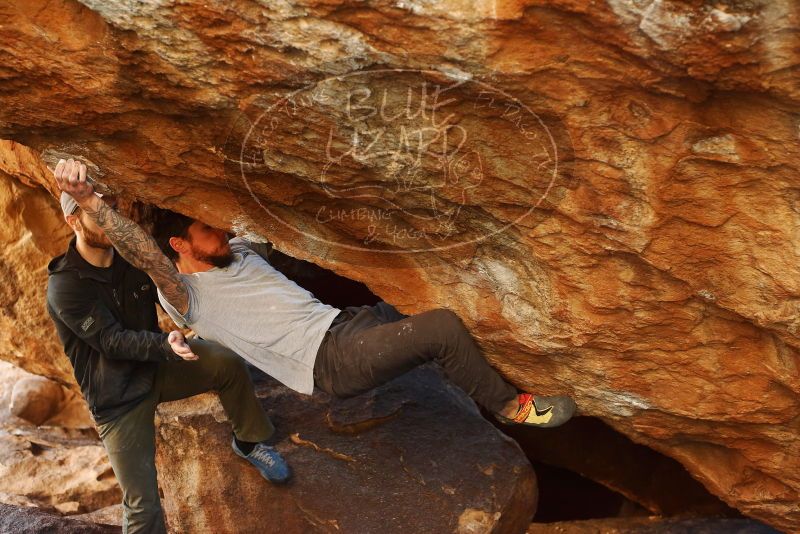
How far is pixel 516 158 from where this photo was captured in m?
3.16

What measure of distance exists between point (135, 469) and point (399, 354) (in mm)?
1404

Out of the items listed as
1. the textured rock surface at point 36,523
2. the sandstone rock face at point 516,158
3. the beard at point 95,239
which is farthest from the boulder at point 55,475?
the sandstone rock face at point 516,158

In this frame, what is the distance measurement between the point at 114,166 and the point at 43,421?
395 cm

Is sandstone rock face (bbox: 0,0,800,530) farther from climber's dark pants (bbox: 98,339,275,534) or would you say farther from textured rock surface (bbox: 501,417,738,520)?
textured rock surface (bbox: 501,417,738,520)

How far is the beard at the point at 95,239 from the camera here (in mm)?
3861

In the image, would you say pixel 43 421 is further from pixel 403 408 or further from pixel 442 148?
pixel 442 148

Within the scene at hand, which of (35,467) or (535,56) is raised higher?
(535,56)

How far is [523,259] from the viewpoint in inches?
141

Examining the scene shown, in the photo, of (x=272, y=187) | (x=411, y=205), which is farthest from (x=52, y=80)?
(x=411, y=205)

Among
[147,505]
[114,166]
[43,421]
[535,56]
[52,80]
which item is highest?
[535,56]

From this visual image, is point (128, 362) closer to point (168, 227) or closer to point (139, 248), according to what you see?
point (139, 248)

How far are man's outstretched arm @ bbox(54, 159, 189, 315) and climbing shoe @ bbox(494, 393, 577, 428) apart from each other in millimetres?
1578

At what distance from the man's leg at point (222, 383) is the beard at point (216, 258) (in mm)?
554

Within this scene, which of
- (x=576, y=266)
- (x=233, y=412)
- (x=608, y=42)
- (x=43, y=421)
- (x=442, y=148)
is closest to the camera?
(x=608, y=42)
